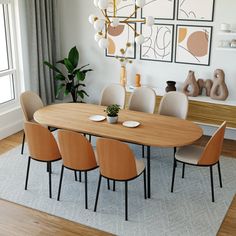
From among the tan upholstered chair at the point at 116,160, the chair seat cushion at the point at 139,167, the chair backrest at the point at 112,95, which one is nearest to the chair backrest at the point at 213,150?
the chair seat cushion at the point at 139,167

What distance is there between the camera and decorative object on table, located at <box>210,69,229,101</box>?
17.8 feet

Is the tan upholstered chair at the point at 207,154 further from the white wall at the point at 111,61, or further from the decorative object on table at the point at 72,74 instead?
the decorative object on table at the point at 72,74

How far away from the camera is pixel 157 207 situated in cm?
401

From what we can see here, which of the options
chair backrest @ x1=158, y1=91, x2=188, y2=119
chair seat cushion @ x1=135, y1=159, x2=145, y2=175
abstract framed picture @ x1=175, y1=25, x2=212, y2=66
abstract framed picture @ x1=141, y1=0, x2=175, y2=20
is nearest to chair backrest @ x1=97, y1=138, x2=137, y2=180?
chair seat cushion @ x1=135, y1=159, x2=145, y2=175

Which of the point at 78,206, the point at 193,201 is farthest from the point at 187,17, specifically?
the point at 78,206

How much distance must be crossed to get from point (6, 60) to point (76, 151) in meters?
2.78

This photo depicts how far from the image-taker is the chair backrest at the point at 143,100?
200 inches

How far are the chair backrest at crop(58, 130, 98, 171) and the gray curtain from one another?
2.62 meters

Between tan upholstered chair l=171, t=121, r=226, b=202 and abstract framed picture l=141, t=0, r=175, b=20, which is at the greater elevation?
abstract framed picture l=141, t=0, r=175, b=20

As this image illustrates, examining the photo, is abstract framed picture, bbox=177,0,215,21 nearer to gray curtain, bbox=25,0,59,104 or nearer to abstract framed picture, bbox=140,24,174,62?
abstract framed picture, bbox=140,24,174,62

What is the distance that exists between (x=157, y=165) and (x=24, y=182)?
1.64 meters

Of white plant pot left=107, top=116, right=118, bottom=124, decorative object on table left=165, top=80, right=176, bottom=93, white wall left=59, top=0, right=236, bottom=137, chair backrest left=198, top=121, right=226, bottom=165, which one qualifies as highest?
white wall left=59, top=0, right=236, bottom=137

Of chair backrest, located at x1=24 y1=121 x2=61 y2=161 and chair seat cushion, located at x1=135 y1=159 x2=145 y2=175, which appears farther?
chair backrest, located at x1=24 y1=121 x2=61 y2=161

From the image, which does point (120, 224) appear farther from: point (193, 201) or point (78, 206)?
point (193, 201)
